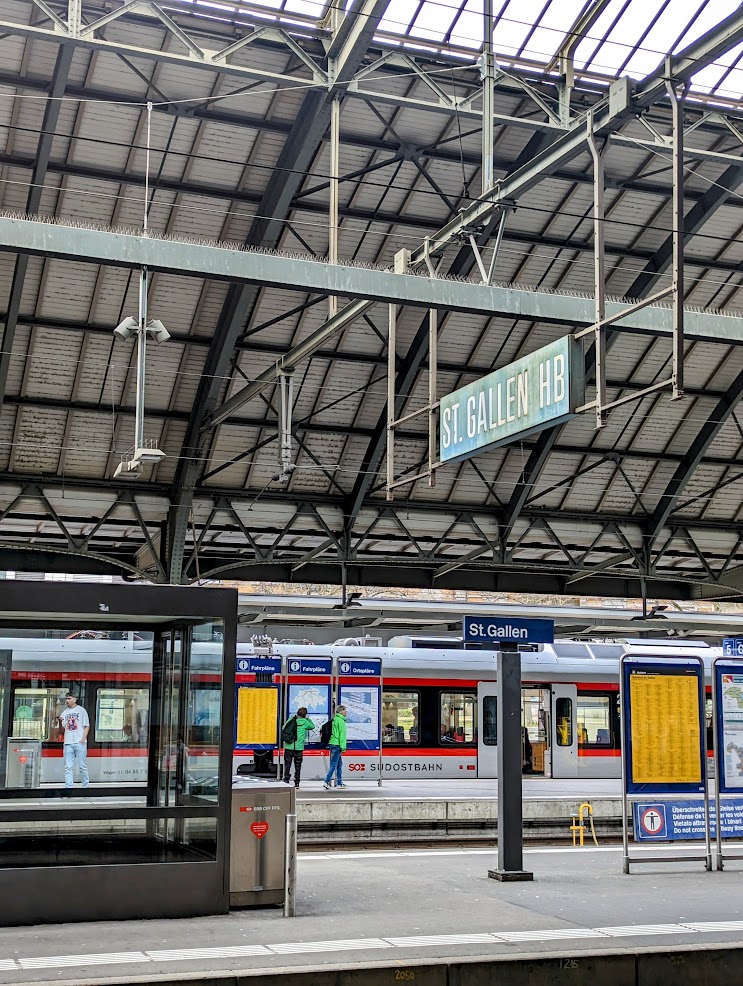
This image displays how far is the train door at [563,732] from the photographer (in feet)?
90.6

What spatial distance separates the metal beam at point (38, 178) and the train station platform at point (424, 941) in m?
11.6

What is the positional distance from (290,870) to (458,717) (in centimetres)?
1680

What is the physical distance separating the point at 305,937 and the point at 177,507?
16898 millimetres

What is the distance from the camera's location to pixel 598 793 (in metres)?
22.1

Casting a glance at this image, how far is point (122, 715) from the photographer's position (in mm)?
10562

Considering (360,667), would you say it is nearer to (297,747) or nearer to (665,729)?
(297,747)

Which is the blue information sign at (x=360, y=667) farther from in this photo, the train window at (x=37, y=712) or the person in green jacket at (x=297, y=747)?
the train window at (x=37, y=712)

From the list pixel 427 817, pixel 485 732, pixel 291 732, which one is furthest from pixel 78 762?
pixel 485 732

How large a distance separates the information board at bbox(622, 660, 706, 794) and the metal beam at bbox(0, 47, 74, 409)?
1114 centimetres

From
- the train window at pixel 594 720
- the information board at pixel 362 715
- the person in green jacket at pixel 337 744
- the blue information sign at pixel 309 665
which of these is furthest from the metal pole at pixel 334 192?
the train window at pixel 594 720

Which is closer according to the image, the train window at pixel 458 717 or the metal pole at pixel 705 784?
the metal pole at pixel 705 784

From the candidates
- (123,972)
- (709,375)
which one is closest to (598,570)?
(709,375)

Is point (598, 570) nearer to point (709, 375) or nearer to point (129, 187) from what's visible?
point (709, 375)

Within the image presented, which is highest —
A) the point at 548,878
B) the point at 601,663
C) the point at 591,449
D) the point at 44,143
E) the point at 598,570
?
the point at 44,143
